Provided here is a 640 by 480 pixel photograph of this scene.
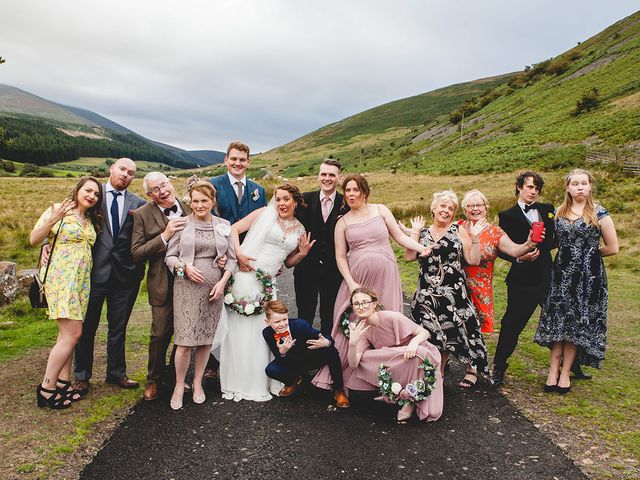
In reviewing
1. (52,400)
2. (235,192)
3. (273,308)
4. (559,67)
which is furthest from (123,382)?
(559,67)

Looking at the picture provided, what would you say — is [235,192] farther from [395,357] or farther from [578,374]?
[578,374]

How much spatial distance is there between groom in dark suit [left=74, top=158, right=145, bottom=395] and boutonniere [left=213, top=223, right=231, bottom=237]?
1.02 metres

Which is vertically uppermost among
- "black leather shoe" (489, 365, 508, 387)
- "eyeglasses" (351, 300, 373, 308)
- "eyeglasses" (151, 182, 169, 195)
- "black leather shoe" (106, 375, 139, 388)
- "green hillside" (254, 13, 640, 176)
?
"green hillside" (254, 13, 640, 176)

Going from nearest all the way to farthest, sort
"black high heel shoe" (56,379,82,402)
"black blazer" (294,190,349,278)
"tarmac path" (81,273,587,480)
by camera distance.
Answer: "tarmac path" (81,273,587,480)
"black high heel shoe" (56,379,82,402)
"black blazer" (294,190,349,278)

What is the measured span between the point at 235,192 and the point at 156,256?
1355 mm

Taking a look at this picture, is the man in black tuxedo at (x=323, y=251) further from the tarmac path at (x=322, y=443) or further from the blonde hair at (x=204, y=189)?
the tarmac path at (x=322, y=443)

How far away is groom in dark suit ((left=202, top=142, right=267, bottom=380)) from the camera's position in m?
5.77

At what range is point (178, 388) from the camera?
5109mm

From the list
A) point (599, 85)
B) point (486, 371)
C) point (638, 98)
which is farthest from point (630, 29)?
point (486, 371)

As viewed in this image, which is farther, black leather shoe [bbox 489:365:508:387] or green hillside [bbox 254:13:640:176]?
green hillside [bbox 254:13:640:176]

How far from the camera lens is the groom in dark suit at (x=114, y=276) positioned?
5.29 meters

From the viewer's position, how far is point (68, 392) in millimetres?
5023

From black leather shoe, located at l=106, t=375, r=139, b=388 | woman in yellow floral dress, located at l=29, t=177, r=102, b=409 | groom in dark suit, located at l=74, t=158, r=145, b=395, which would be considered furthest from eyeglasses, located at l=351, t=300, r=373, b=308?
woman in yellow floral dress, located at l=29, t=177, r=102, b=409

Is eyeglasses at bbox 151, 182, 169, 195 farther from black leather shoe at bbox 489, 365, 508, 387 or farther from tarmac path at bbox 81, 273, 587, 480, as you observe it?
black leather shoe at bbox 489, 365, 508, 387
